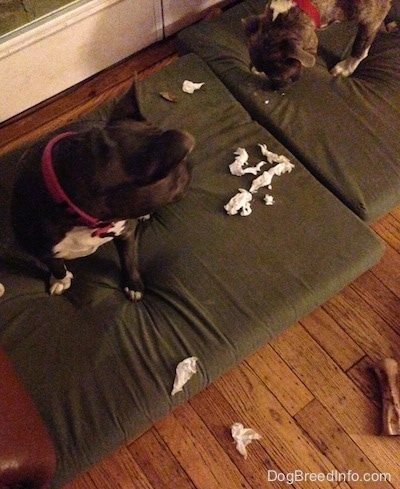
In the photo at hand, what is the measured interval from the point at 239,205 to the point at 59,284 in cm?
57

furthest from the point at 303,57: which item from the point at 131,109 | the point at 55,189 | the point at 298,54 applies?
the point at 55,189

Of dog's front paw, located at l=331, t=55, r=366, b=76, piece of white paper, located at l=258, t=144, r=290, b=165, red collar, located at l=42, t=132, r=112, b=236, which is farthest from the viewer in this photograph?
dog's front paw, located at l=331, t=55, r=366, b=76

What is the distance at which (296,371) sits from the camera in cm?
166

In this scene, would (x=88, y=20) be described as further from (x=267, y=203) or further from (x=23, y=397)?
(x=23, y=397)

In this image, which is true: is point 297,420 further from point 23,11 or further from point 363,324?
point 23,11

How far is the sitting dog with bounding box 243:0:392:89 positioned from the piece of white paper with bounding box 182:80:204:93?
0.69ft

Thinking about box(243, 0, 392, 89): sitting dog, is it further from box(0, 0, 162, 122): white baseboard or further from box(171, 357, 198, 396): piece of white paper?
box(171, 357, 198, 396): piece of white paper

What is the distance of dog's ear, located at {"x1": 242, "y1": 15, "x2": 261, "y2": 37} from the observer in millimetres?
1813

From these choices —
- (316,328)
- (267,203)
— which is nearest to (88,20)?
(267,203)

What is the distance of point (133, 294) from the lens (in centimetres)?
146

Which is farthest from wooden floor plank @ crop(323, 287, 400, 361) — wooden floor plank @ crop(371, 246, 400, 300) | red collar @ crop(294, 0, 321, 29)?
red collar @ crop(294, 0, 321, 29)

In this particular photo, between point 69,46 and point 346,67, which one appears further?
point 69,46

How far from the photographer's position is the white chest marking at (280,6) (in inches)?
67.5

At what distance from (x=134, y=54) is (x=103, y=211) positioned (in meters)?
1.43
